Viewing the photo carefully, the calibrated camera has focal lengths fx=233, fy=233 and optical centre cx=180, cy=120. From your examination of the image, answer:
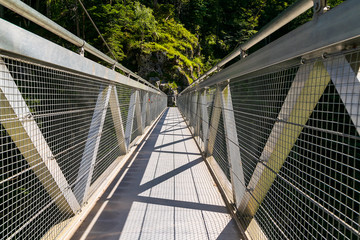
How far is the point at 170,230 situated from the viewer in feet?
6.92

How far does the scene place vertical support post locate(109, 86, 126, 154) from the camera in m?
3.18

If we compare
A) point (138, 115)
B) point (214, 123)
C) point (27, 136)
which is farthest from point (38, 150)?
point (138, 115)

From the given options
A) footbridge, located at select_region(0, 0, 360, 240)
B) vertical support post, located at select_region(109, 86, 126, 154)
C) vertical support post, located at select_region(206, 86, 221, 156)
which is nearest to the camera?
footbridge, located at select_region(0, 0, 360, 240)

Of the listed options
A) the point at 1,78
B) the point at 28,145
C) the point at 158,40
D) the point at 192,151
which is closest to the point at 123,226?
the point at 28,145

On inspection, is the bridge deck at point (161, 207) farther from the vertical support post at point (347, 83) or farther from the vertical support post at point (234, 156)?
the vertical support post at point (347, 83)

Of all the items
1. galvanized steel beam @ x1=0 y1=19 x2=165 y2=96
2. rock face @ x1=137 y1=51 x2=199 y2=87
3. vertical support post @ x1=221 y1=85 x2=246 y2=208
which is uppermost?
rock face @ x1=137 y1=51 x2=199 y2=87

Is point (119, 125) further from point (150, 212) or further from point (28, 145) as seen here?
point (28, 145)

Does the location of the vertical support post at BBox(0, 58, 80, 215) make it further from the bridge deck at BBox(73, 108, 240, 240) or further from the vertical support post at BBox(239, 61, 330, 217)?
the vertical support post at BBox(239, 61, 330, 217)

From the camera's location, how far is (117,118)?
3.58m

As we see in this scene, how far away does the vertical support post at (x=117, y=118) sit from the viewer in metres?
3.18

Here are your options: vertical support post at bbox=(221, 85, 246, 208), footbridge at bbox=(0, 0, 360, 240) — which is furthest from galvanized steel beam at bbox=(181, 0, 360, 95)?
vertical support post at bbox=(221, 85, 246, 208)

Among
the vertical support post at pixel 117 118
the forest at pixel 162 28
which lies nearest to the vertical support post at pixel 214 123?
the vertical support post at pixel 117 118

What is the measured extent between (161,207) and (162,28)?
33235mm

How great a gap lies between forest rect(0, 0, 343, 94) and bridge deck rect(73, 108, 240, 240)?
169 inches
